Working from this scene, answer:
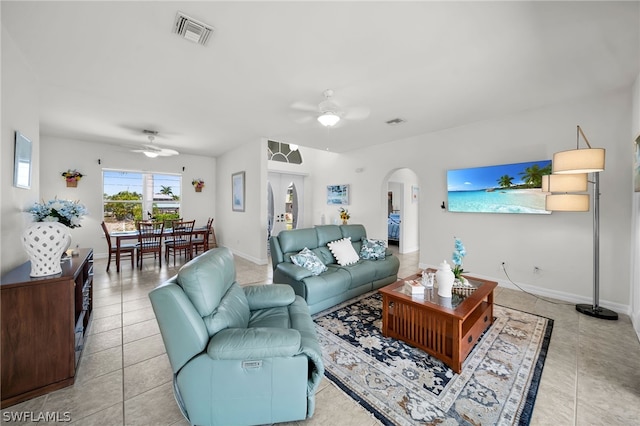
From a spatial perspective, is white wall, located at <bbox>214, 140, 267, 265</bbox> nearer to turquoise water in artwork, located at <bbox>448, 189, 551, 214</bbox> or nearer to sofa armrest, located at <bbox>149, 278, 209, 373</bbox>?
turquoise water in artwork, located at <bbox>448, 189, 551, 214</bbox>

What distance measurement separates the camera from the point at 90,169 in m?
5.39

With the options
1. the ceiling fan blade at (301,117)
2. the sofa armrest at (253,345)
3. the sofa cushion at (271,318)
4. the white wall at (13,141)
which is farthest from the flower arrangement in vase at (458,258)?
the white wall at (13,141)

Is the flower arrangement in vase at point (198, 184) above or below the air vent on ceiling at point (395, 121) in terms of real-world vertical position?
below

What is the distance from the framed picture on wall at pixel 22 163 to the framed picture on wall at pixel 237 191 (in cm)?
346

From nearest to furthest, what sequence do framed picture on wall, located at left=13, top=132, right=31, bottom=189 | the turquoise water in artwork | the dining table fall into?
framed picture on wall, located at left=13, top=132, right=31, bottom=189
the turquoise water in artwork
the dining table

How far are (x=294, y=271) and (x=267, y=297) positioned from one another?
778 millimetres

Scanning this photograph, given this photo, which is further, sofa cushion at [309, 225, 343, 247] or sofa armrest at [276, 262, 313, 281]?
sofa cushion at [309, 225, 343, 247]

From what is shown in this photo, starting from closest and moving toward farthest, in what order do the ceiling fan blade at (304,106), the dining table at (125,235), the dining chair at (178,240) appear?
the ceiling fan blade at (304,106) → the dining table at (125,235) → the dining chair at (178,240)

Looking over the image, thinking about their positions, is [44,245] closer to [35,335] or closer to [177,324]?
→ [35,335]

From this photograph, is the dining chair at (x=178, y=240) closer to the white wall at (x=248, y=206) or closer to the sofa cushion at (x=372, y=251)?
the white wall at (x=248, y=206)

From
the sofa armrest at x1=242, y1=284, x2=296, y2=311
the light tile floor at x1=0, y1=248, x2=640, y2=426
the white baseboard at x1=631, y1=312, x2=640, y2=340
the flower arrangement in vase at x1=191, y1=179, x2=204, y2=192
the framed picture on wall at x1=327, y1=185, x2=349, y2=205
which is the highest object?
the flower arrangement in vase at x1=191, y1=179, x2=204, y2=192

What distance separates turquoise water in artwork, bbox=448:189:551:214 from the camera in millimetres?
3348

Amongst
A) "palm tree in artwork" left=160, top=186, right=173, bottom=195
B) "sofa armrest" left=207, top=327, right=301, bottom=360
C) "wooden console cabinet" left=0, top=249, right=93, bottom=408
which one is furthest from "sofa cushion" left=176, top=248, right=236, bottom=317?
"palm tree in artwork" left=160, top=186, right=173, bottom=195

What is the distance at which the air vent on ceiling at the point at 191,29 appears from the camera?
181cm
